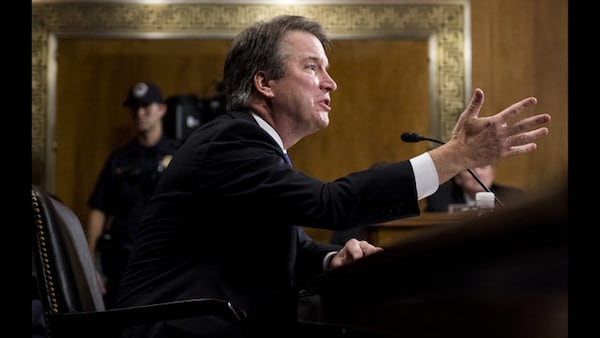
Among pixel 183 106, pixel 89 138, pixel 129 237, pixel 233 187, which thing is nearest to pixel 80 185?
pixel 89 138

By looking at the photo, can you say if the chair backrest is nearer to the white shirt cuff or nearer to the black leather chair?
the black leather chair

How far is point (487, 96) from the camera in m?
5.36

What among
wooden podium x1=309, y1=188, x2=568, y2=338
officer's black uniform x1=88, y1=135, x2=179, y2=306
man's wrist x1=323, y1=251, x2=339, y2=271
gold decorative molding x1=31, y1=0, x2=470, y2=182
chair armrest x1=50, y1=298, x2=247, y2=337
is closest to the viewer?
wooden podium x1=309, y1=188, x2=568, y2=338

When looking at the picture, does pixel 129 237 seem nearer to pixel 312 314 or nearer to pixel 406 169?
pixel 312 314

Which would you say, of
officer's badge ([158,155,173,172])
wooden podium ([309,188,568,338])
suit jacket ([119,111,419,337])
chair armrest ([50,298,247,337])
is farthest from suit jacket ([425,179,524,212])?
wooden podium ([309,188,568,338])

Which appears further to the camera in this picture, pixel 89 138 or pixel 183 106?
pixel 89 138

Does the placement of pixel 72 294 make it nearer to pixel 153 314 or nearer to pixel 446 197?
pixel 153 314

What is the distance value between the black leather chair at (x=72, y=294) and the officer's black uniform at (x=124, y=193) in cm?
261

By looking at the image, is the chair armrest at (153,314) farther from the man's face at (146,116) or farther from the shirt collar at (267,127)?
the man's face at (146,116)

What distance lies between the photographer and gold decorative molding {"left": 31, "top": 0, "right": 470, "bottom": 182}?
5.55 meters

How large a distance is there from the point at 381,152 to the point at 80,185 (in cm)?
209

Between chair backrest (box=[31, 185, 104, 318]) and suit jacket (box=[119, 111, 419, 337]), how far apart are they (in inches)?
3.7

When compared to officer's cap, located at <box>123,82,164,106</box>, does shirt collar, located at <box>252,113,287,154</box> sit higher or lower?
lower

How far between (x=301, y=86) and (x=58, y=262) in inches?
25.0
